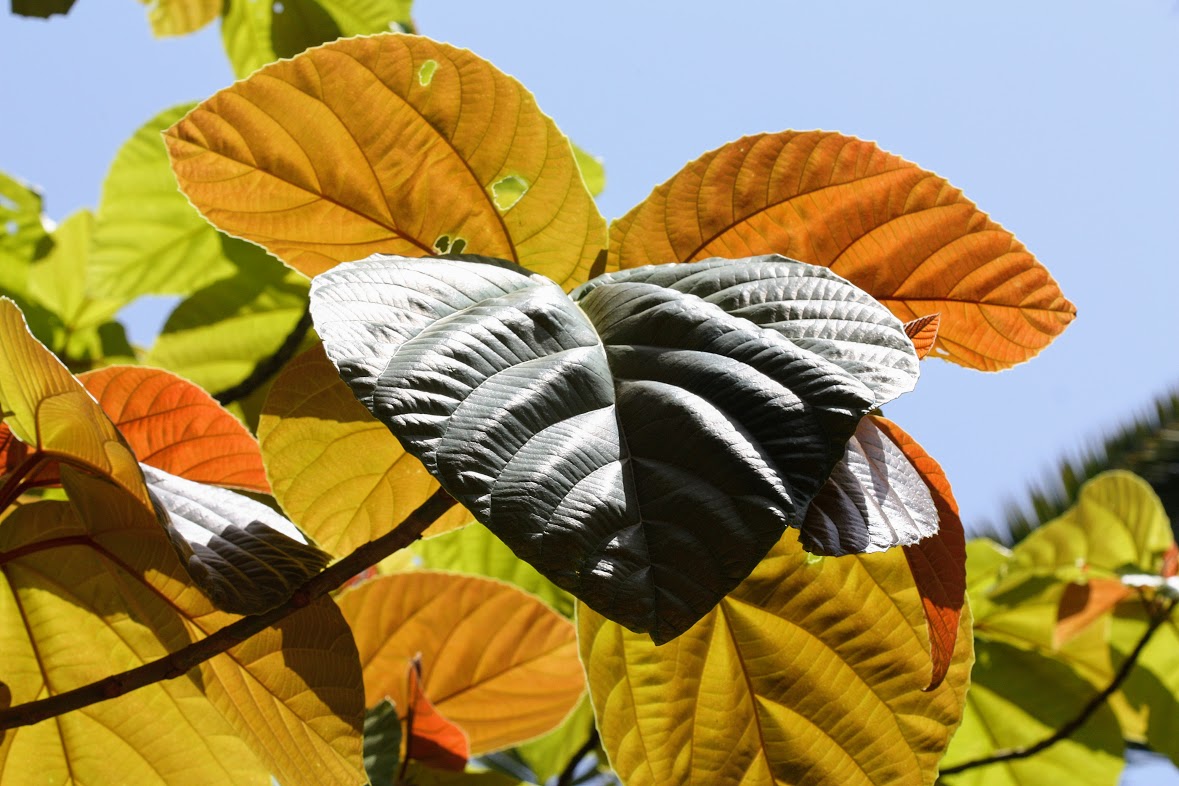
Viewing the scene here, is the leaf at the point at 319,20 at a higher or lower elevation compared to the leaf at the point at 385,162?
higher

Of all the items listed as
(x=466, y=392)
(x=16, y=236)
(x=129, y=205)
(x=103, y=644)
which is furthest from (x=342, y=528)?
(x=16, y=236)

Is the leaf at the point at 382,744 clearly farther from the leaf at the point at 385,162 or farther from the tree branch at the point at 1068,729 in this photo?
the tree branch at the point at 1068,729

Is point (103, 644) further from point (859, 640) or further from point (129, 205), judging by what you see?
point (129, 205)

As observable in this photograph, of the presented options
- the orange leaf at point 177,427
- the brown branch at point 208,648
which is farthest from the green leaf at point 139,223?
the brown branch at point 208,648

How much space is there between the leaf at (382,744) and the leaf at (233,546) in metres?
0.25

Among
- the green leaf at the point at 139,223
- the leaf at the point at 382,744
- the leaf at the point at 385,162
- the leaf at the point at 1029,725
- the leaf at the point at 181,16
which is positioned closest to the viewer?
the leaf at the point at 385,162

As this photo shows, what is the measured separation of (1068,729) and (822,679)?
0.74 m

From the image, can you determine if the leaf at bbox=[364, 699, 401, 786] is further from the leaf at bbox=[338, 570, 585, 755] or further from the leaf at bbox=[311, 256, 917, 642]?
the leaf at bbox=[311, 256, 917, 642]

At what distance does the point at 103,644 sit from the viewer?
0.67 m

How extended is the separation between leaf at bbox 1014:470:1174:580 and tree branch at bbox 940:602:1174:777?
0.61 feet

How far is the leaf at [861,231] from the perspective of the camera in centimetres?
60

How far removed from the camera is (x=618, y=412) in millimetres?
361

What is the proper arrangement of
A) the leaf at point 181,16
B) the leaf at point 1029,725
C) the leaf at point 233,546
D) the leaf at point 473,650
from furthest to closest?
the leaf at point 181,16 < the leaf at point 1029,725 < the leaf at point 473,650 < the leaf at point 233,546

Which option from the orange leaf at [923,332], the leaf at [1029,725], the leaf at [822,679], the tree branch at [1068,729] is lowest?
the leaf at [1029,725]
